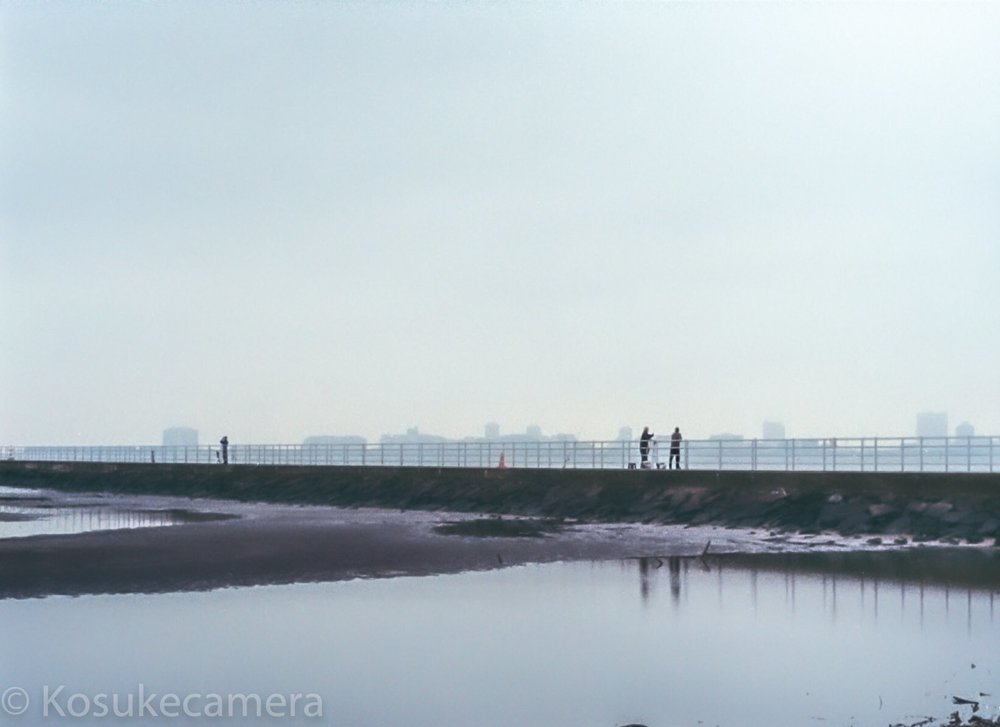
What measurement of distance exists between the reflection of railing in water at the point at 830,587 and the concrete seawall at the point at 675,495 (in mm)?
5886

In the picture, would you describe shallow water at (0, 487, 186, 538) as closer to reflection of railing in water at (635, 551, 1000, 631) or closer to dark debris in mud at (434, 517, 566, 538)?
dark debris in mud at (434, 517, 566, 538)

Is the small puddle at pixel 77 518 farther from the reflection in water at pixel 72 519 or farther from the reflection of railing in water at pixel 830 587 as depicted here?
the reflection of railing in water at pixel 830 587

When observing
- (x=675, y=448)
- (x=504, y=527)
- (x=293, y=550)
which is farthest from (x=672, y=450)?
Result: (x=293, y=550)

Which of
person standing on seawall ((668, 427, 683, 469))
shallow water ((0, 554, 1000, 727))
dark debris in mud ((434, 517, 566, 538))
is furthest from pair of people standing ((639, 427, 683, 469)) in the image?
shallow water ((0, 554, 1000, 727))

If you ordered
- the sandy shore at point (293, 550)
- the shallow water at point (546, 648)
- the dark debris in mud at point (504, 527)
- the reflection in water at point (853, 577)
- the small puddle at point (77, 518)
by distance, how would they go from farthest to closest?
1. the small puddle at point (77, 518)
2. the dark debris in mud at point (504, 527)
3. the sandy shore at point (293, 550)
4. the reflection in water at point (853, 577)
5. the shallow water at point (546, 648)

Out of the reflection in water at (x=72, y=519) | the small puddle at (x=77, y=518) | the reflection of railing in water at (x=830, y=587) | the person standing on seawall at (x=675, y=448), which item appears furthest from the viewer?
the person standing on seawall at (x=675, y=448)

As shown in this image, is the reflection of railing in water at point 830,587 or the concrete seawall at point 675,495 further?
the concrete seawall at point 675,495

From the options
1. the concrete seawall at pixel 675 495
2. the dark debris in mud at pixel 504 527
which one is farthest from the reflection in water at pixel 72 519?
the concrete seawall at pixel 675 495

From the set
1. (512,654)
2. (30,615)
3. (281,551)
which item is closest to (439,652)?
(512,654)

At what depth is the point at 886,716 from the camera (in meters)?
11.9

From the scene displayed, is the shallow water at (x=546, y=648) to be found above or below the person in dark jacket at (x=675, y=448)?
below

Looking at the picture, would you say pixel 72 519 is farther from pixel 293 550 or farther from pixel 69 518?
pixel 293 550

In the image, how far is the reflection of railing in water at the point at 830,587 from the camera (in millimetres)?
18562

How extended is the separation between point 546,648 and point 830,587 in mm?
7215
